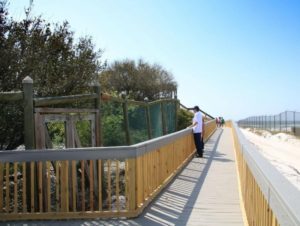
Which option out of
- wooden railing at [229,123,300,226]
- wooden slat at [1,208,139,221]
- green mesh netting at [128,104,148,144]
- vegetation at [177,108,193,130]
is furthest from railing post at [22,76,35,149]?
vegetation at [177,108,193,130]

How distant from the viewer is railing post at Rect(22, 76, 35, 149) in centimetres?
672

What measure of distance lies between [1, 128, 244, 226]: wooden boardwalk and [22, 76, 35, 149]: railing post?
3.75 ft

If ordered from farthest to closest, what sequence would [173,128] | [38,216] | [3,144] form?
1. [173,128]
2. [3,144]
3. [38,216]

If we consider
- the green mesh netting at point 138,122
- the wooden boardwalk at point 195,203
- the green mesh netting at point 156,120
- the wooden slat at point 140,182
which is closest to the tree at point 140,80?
the green mesh netting at point 156,120

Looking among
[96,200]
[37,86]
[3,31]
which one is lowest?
[96,200]

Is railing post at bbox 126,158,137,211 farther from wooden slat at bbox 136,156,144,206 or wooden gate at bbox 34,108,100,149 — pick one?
→ wooden gate at bbox 34,108,100,149

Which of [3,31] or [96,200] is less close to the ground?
[3,31]

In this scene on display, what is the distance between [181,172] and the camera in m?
11.6

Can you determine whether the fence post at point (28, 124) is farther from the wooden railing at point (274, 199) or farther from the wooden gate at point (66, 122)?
the wooden railing at point (274, 199)

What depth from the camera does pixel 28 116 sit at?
674 cm

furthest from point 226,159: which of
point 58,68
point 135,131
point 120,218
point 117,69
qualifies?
point 117,69

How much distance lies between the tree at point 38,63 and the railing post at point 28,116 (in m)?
2.03

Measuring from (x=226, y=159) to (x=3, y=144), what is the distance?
7.74 metres

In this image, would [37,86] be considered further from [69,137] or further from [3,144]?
[69,137]
